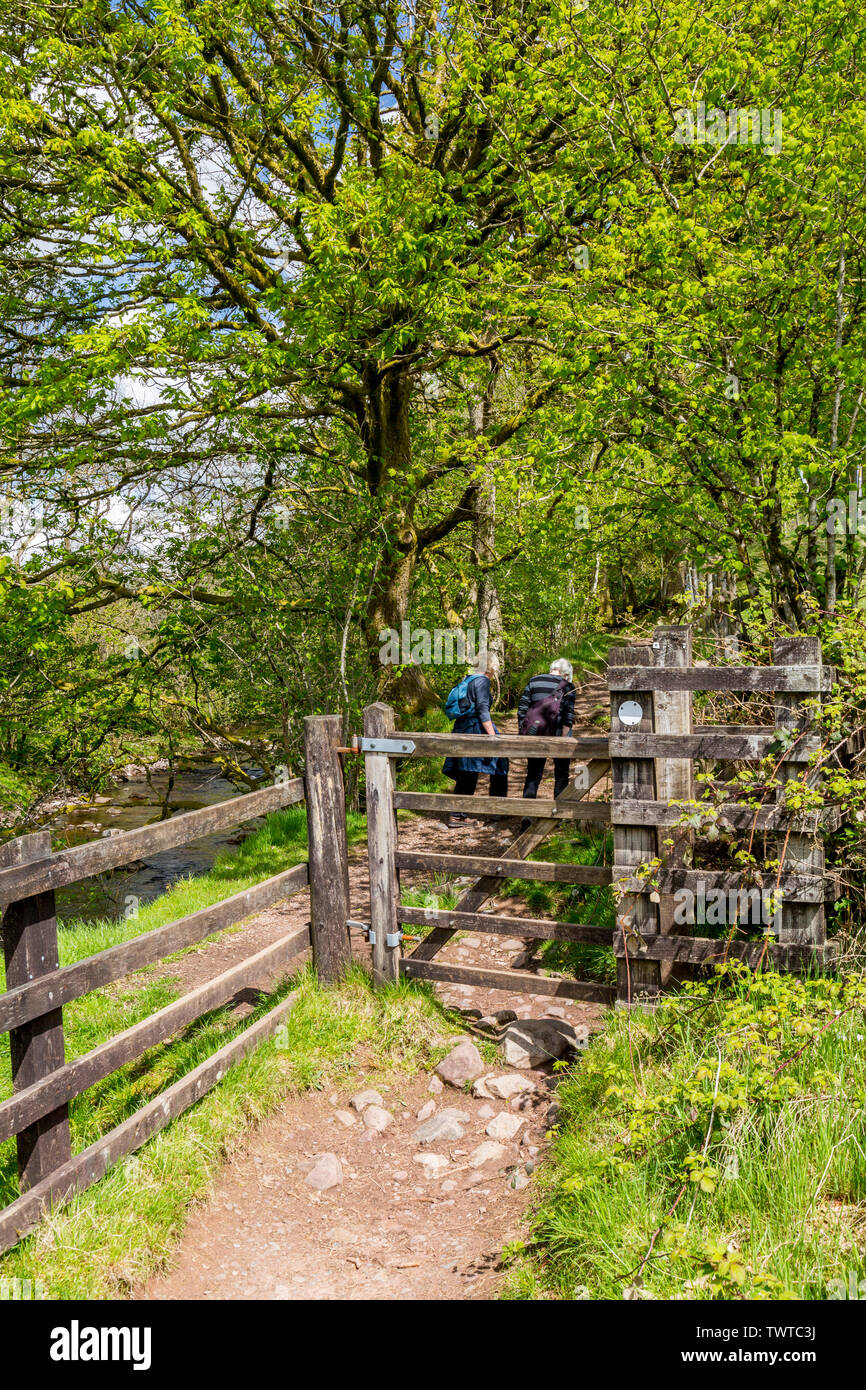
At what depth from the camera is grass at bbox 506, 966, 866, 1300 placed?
7.98 ft

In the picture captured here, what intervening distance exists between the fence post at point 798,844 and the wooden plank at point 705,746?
0.22 feet

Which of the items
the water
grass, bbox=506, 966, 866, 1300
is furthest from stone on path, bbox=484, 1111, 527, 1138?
the water

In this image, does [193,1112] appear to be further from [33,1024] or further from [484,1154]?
[484,1154]

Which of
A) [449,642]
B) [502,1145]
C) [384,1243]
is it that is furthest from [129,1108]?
[449,642]

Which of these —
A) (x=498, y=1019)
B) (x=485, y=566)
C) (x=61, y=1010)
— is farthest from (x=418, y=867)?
(x=485, y=566)

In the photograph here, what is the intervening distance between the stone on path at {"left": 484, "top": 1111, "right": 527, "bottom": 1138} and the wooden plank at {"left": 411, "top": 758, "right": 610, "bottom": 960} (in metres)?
1.16

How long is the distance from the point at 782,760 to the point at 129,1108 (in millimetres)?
→ 3604

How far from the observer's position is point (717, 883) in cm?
405

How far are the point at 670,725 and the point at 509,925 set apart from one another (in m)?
1.50

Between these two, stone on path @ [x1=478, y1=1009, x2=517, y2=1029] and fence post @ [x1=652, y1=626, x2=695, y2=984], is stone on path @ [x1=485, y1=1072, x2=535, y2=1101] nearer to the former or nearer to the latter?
stone on path @ [x1=478, y1=1009, x2=517, y2=1029]

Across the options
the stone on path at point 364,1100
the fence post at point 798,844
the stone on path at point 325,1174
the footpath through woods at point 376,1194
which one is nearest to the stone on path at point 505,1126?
the footpath through woods at point 376,1194

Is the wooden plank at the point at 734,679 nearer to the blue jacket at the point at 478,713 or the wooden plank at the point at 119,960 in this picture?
the wooden plank at the point at 119,960
